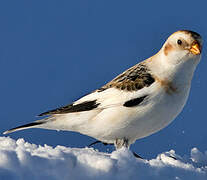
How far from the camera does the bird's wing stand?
6.55m

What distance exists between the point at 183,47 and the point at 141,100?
107 centimetres

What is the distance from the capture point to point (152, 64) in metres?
6.93

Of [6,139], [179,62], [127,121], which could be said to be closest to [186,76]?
[179,62]

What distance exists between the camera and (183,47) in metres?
6.59

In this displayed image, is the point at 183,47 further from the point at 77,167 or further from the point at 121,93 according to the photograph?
the point at 77,167

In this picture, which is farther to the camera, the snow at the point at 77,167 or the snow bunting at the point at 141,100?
the snow bunting at the point at 141,100

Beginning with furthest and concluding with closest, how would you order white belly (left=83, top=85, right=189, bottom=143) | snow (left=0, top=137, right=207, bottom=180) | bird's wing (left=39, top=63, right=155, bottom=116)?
bird's wing (left=39, top=63, right=155, bottom=116)
white belly (left=83, top=85, right=189, bottom=143)
snow (left=0, top=137, right=207, bottom=180)

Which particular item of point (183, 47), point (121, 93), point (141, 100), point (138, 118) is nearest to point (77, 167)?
point (138, 118)

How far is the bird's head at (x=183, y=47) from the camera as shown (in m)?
6.56

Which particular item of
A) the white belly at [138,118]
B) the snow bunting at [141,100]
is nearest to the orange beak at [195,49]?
the snow bunting at [141,100]

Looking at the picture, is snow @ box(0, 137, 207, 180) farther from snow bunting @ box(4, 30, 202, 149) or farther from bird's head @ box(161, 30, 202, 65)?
bird's head @ box(161, 30, 202, 65)

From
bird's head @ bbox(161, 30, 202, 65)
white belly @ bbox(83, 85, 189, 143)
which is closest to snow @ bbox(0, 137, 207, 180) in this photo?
white belly @ bbox(83, 85, 189, 143)

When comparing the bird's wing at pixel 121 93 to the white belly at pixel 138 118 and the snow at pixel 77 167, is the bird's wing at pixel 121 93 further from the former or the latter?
the snow at pixel 77 167

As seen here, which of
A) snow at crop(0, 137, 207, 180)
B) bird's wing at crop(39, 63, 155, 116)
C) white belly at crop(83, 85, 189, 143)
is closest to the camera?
snow at crop(0, 137, 207, 180)
